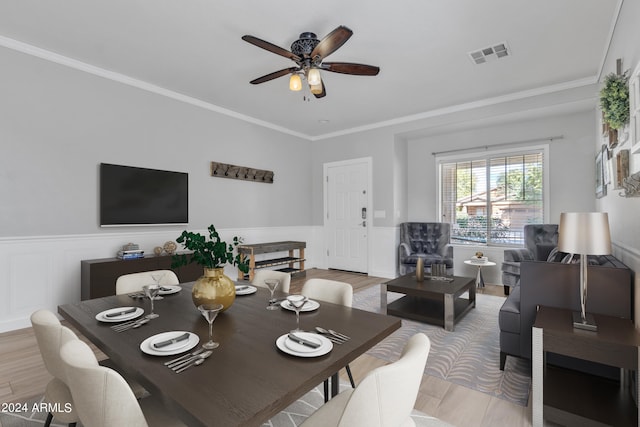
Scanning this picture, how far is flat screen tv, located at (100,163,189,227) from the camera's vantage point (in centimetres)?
361

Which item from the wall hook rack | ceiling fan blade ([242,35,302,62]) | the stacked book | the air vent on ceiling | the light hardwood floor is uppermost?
the air vent on ceiling

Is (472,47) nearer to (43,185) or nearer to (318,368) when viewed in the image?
(318,368)

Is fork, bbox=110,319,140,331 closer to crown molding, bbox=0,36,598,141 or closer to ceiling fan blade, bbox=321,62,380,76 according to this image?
ceiling fan blade, bbox=321,62,380,76

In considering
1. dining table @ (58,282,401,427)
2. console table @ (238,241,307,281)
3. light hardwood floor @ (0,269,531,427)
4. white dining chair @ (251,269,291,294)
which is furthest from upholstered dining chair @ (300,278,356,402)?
console table @ (238,241,307,281)

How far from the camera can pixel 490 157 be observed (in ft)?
16.9

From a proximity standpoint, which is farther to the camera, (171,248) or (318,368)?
(171,248)

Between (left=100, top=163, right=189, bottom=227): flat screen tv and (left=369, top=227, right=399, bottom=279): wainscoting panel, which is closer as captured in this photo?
(left=100, top=163, right=189, bottom=227): flat screen tv

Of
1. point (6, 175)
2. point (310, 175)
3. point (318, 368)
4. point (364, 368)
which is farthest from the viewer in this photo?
point (310, 175)

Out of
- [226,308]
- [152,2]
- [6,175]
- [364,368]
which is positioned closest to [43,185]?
[6,175]

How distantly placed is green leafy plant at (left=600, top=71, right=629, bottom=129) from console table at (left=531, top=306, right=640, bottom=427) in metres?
1.40

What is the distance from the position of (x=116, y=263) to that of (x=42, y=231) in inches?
30.0

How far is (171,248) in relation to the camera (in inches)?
155

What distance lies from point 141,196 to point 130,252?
0.73 meters

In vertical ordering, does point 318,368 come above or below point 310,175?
below
